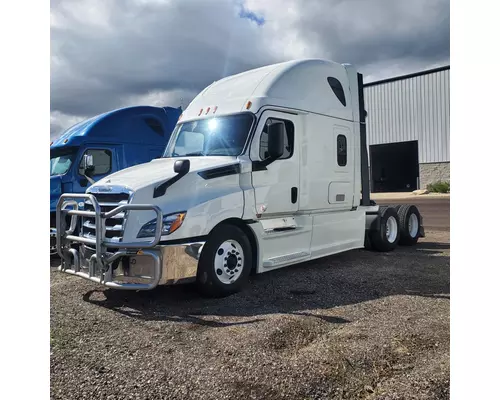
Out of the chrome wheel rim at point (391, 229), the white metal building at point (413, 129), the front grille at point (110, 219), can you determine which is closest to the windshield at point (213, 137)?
the front grille at point (110, 219)

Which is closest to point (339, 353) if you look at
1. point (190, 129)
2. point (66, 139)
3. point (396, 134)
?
point (396, 134)

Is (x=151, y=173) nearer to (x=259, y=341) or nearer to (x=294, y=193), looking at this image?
(x=294, y=193)

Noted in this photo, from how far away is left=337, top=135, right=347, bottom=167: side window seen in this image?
20.1ft

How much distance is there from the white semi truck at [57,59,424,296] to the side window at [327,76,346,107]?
0.03 meters

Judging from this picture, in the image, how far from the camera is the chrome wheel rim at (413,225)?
7.92 m

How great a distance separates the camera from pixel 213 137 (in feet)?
16.9

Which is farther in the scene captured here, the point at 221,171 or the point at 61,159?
the point at 61,159

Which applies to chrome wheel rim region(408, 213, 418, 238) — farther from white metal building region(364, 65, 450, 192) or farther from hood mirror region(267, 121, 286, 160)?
hood mirror region(267, 121, 286, 160)

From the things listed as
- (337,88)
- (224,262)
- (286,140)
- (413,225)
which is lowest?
(224,262)

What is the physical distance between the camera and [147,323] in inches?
147

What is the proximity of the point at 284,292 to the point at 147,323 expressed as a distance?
1577 millimetres

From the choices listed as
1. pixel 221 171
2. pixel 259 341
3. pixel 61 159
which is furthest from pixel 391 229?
pixel 61 159

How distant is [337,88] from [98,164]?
14.1 feet

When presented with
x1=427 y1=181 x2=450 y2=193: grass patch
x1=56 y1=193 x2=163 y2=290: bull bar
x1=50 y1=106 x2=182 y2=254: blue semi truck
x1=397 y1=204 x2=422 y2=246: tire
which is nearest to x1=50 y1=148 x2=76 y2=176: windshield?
x1=50 y1=106 x2=182 y2=254: blue semi truck
